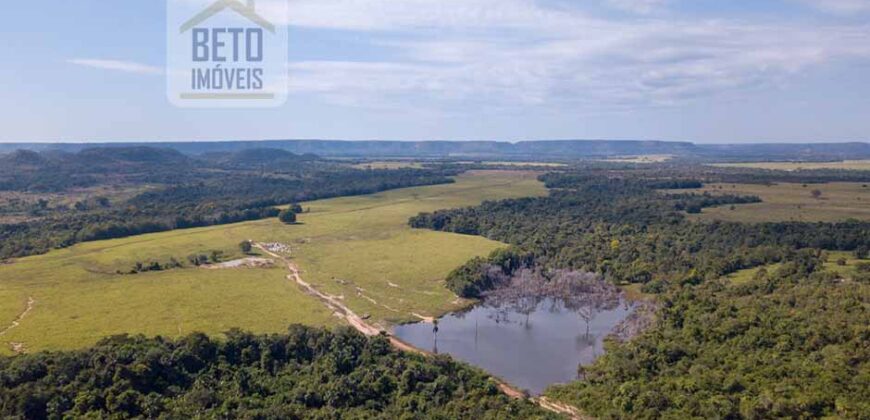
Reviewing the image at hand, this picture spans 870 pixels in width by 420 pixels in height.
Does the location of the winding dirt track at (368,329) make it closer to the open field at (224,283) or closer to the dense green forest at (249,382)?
the open field at (224,283)

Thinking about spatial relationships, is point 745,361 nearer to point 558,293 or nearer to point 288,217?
point 558,293

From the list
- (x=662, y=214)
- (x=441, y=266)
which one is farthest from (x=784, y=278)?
(x=662, y=214)

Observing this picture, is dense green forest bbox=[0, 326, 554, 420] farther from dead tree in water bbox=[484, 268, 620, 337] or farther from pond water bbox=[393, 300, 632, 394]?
dead tree in water bbox=[484, 268, 620, 337]

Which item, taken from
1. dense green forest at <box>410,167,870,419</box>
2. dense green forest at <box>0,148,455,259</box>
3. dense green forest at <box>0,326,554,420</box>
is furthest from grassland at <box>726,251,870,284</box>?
dense green forest at <box>0,148,455,259</box>

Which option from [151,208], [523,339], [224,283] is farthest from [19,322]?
[151,208]

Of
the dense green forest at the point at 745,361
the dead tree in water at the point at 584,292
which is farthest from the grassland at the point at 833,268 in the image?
the dead tree in water at the point at 584,292

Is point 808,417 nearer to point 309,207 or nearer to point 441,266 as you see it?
point 441,266
